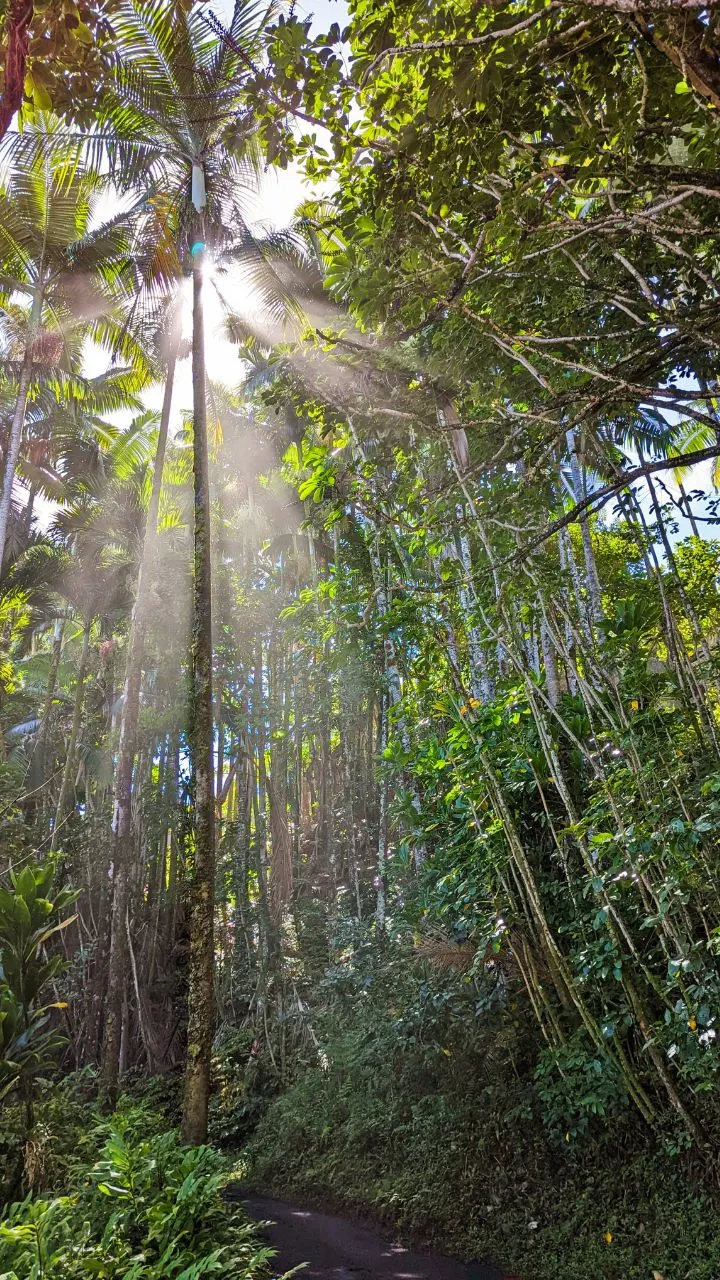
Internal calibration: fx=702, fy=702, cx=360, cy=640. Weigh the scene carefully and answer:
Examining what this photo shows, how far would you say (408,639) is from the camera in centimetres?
567

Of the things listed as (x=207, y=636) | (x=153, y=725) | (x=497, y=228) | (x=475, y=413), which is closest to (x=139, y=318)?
(x=207, y=636)

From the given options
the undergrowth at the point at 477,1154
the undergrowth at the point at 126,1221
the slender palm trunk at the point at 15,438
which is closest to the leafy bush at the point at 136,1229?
the undergrowth at the point at 126,1221

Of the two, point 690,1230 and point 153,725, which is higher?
point 153,725

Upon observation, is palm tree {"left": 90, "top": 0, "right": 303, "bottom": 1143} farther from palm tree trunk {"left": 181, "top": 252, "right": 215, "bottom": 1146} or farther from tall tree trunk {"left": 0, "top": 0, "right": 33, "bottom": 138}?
tall tree trunk {"left": 0, "top": 0, "right": 33, "bottom": 138}

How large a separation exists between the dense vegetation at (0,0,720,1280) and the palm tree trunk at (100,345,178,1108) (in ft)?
0.22

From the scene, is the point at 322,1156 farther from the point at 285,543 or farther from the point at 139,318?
the point at 285,543

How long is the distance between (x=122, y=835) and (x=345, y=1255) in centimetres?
581

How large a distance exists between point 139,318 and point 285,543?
7937 mm

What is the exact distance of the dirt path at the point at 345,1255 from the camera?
4598 mm

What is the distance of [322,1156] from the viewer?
23.5 ft

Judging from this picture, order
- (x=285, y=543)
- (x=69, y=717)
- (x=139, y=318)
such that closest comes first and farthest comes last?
(x=139, y=318) → (x=69, y=717) → (x=285, y=543)

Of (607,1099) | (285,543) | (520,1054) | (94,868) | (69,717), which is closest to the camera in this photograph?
(607,1099)

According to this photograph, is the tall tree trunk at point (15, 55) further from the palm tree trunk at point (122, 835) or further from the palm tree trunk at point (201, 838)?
the palm tree trunk at point (122, 835)

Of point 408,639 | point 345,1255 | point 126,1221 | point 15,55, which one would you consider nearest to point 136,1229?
point 126,1221
